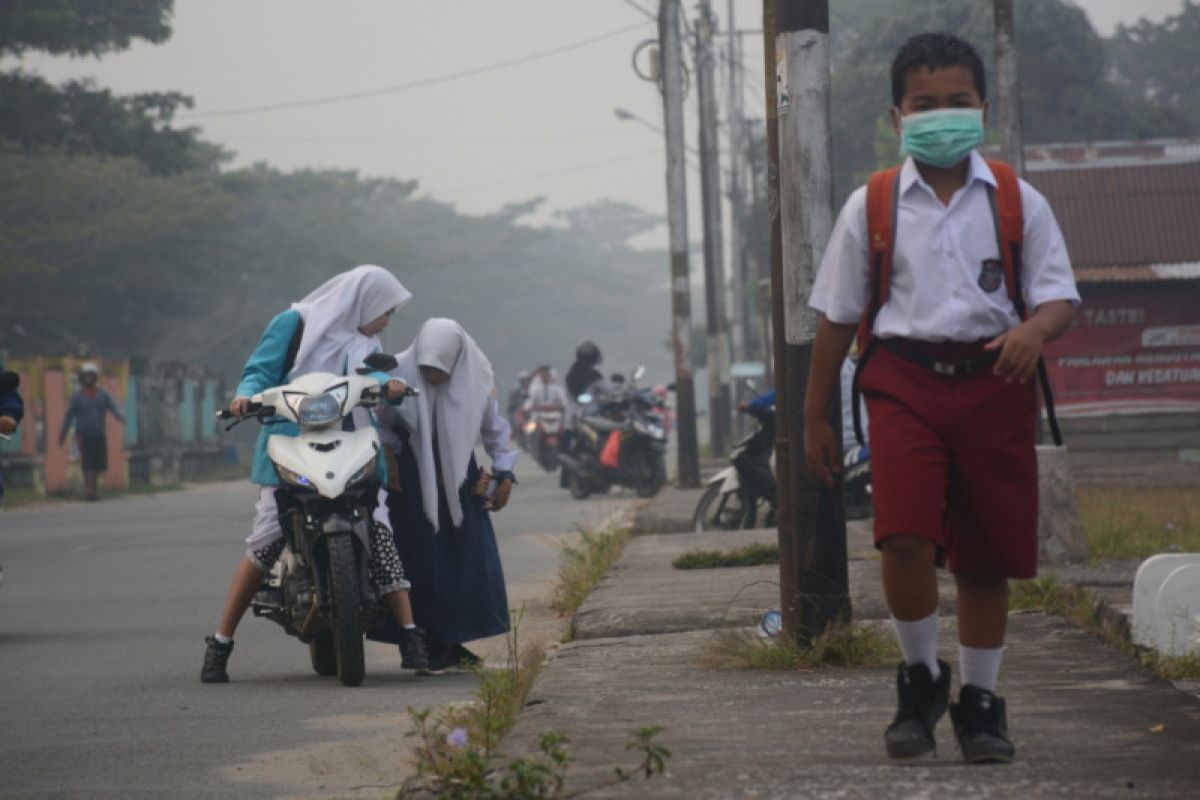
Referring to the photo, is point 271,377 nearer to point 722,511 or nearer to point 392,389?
point 392,389

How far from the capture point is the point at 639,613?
8.23 meters

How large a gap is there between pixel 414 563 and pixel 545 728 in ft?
10.9

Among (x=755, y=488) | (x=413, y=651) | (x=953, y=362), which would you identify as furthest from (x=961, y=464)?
(x=755, y=488)

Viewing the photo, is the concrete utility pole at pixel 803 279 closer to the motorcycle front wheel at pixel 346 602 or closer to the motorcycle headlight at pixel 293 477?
the motorcycle front wheel at pixel 346 602

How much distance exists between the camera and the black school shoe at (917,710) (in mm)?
4488

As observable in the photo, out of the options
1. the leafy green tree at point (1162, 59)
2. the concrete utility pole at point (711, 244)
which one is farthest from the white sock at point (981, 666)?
the leafy green tree at point (1162, 59)

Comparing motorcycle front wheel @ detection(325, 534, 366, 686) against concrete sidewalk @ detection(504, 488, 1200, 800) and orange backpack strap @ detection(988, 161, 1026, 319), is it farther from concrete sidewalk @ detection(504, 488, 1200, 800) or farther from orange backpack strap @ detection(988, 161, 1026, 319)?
orange backpack strap @ detection(988, 161, 1026, 319)

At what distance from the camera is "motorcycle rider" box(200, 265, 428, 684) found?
7957 mm

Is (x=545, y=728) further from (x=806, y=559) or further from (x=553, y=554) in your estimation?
(x=553, y=554)

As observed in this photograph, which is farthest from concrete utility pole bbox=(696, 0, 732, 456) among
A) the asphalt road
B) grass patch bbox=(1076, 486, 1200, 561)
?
the asphalt road

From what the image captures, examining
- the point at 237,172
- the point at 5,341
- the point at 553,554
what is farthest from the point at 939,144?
the point at 237,172

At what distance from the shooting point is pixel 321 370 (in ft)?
26.3

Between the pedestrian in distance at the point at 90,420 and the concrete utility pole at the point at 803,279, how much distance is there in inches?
773

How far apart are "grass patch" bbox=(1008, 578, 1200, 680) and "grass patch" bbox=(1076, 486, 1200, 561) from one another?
6.59ft
